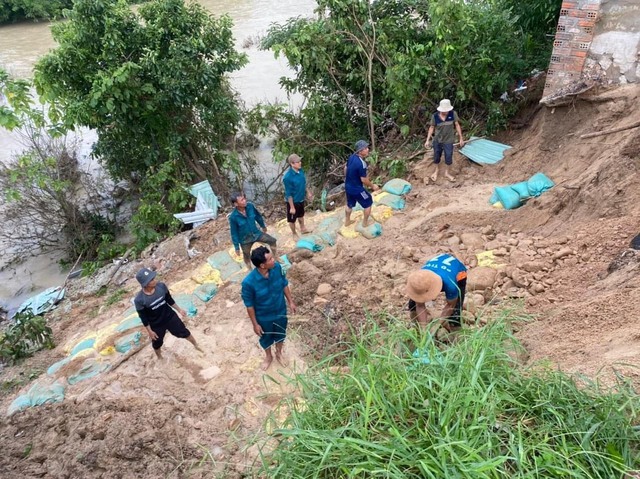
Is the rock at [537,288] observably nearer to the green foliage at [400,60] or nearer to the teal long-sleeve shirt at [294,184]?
the teal long-sleeve shirt at [294,184]

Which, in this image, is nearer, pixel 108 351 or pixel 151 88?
pixel 108 351

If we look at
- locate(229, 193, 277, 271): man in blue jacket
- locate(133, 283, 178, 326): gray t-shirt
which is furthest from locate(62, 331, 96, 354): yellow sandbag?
locate(229, 193, 277, 271): man in blue jacket

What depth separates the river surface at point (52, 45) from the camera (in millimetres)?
10086

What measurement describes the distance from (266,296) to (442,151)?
163 inches

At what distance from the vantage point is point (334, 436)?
2.19 meters

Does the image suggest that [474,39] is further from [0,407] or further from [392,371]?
[0,407]

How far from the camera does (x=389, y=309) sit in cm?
449

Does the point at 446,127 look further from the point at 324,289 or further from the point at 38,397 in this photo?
the point at 38,397

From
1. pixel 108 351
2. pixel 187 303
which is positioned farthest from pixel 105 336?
pixel 187 303

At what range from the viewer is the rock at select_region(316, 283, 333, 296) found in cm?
517

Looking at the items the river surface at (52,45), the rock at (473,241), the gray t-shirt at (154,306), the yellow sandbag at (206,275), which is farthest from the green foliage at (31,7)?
the rock at (473,241)

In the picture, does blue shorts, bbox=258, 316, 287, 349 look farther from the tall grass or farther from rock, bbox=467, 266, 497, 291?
rock, bbox=467, 266, 497, 291

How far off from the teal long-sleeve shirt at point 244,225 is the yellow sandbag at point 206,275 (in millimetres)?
956

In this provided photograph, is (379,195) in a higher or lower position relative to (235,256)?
higher
